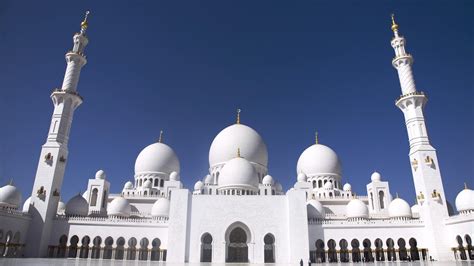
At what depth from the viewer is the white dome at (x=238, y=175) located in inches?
981

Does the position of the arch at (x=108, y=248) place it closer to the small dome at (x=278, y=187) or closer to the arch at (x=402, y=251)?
the small dome at (x=278, y=187)

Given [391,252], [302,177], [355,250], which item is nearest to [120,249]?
[355,250]

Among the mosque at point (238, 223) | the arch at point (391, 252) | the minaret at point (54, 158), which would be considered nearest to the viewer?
the mosque at point (238, 223)

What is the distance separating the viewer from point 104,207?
2919 cm

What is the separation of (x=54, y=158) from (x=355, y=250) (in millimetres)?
22442

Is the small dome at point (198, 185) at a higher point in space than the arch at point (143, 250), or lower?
higher

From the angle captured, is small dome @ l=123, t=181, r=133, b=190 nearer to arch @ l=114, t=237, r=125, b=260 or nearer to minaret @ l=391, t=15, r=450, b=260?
arch @ l=114, t=237, r=125, b=260

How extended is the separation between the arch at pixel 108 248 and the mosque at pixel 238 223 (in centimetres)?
7

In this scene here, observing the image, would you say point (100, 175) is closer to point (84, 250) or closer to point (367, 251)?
point (84, 250)

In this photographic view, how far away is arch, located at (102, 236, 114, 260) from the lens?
22.3 meters

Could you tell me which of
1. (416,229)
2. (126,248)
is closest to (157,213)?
(126,248)

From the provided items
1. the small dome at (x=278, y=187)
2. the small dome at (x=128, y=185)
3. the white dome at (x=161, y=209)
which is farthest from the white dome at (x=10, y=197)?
the small dome at (x=278, y=187)

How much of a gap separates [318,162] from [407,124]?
964cm

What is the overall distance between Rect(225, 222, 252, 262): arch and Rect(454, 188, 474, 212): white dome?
14.4 metres
